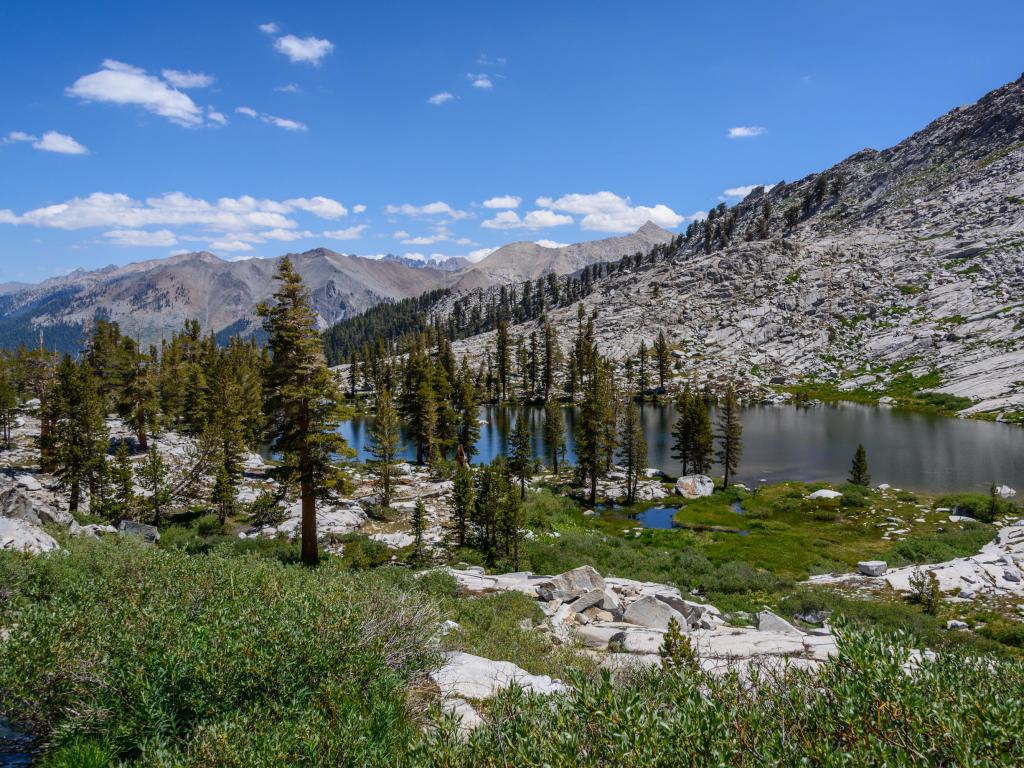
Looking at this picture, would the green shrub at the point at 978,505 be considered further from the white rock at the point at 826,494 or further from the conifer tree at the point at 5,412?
the conifer tree at the point at 5,412

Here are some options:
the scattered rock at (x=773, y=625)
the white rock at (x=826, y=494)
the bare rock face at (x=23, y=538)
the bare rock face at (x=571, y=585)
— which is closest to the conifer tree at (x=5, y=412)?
the bare rock face at (x=23, y=538)

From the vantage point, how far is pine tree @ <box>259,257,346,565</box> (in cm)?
2703

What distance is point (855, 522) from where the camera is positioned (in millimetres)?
49406

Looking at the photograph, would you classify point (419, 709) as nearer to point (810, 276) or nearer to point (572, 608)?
point (572, 608)

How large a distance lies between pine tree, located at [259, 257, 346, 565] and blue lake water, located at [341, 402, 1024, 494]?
77.4 ft

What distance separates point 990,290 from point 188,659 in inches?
6631

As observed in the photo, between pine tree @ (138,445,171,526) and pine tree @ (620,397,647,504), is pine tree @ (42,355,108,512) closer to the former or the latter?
pine tree @ (138,445,171,526)

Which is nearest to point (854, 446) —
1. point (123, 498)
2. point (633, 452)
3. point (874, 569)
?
point (633, 452)

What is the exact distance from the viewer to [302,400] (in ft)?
89.7

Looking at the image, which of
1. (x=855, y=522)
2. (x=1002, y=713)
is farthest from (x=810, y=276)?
(x=1002, y=713)

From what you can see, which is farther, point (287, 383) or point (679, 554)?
point (679, 554)

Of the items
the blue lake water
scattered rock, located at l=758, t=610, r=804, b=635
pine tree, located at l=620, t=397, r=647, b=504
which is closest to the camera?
scattered rock, located at l=758, t=610, r=804, b=635

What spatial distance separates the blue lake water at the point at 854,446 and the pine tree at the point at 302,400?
77.4 feet

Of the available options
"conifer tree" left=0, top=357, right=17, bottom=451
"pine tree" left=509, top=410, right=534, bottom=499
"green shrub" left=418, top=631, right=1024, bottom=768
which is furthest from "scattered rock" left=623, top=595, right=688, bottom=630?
"conifer tree" left=0, top=357, right=17, bottom=451
